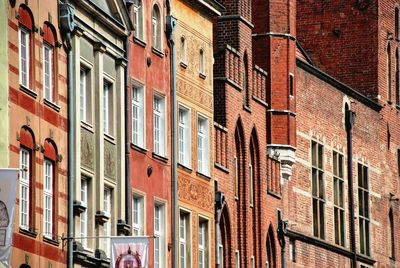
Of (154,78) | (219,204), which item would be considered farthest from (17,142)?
(219,204)

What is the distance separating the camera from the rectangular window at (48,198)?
4497cm

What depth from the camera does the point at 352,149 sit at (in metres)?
75.2

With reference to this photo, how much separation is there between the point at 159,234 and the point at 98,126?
235 inches

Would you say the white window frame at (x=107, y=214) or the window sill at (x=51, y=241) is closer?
the window sill at (x=51, y=241)

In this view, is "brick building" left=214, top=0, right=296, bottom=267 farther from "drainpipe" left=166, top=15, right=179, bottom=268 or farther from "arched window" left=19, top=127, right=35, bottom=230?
"arched window" left=19, top=127, right=35, bottom=230

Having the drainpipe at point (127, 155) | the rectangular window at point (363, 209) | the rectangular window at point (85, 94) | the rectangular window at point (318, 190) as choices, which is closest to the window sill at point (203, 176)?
the drainpipe at point (127, 155)

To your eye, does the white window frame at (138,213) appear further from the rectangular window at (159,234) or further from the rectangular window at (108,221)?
the rectangular window at (108,221)

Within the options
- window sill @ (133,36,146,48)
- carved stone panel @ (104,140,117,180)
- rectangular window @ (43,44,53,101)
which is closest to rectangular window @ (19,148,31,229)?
rectangular window @ (43,44,53,101)

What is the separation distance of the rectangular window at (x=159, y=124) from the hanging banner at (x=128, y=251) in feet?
27.0

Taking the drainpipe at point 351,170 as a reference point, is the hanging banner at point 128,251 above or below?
below

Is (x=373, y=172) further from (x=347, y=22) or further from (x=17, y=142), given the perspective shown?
(x=17, y=142)

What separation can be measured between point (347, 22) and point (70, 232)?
3600 centimetres

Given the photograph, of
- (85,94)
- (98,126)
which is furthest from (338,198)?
(85,94)

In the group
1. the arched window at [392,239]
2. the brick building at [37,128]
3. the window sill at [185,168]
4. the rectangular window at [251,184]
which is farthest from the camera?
the arched window at [392,239]
